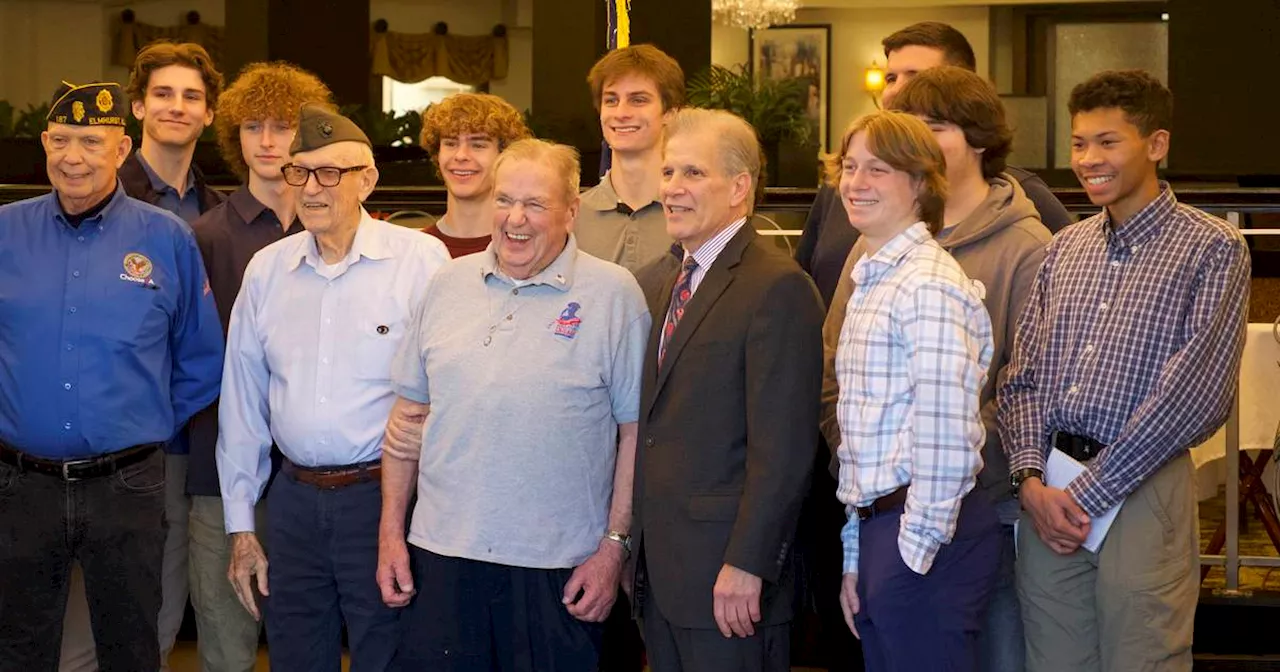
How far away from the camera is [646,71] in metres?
3.83

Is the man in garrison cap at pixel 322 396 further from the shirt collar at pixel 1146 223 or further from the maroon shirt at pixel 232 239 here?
the shirt collar at pixel 1146 223

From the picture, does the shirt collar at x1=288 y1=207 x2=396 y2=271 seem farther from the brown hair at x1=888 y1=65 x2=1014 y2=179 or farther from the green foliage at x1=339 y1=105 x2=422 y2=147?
the green foliage at x1=339 y1=105 x2=422 y2=147

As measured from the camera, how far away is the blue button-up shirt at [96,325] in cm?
339

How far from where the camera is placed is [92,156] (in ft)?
11.4

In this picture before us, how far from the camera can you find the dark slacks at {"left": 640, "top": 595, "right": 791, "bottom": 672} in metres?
2.89

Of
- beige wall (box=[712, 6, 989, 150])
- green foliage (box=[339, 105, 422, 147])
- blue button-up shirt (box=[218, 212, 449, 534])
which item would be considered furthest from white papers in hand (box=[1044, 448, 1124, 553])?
beige wall (box=[712, 6, 989, 150])

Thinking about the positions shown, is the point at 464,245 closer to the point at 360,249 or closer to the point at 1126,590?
the point at 360,249

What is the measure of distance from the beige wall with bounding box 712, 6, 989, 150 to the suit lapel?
1622 cm

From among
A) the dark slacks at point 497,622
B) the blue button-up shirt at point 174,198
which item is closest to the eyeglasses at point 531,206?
the dark slacks at point 497,622

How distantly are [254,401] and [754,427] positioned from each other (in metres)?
1.22

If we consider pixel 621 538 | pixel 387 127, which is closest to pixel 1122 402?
pixel 621 538

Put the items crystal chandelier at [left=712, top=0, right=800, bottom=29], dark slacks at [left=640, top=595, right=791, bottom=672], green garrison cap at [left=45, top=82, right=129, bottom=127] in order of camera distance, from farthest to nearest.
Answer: crystal chandelier at [left=712, top=0, right=800, bottom=29] → green garrison cap at [left=45, top=82, right=129, bottom=127] → dark slacks at [left=640, top=595, right=791, bottom=672]

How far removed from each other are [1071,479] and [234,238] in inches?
81.5

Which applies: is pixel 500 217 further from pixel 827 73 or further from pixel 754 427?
pixel 827 73
